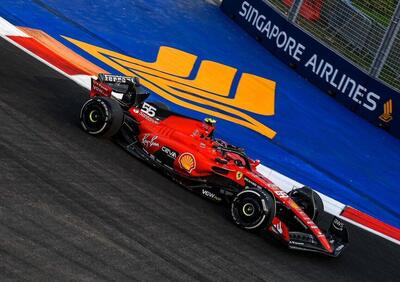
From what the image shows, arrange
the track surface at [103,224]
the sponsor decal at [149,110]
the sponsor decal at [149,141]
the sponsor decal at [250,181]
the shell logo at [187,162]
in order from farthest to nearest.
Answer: the sponsor decal at [149,110] → the sponsor decal at [149,141] → the shell logo at [187,162] → the sponsor decal at [250,181] → the track surface at [103,224]

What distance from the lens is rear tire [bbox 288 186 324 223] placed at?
941 centimetres

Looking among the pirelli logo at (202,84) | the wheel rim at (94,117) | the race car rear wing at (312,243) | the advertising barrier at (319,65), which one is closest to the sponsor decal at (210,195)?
the race car rear wing at (312,243)

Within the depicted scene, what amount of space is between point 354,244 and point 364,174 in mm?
3292

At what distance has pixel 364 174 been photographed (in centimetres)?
→ 1283

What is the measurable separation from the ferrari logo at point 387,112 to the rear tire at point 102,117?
786 centimetres

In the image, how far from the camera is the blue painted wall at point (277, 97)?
40.1ft

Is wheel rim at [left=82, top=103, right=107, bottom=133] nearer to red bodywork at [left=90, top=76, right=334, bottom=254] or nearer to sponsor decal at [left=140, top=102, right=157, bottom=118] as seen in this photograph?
red bodywork at [left=90, top=76, right=334, bottom=254]

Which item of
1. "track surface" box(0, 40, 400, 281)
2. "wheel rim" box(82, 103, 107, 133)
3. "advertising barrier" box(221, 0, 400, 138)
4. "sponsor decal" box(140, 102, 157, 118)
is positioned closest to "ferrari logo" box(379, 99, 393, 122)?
"advertising barrier" box(221, 0, 400, 138)

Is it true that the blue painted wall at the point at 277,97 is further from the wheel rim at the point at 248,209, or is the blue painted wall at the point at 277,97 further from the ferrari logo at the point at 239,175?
the wheel rim at the point at 248,209

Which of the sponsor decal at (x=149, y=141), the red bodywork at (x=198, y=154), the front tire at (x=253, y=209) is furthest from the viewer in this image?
the sponsor decal at (x=149, y=141)

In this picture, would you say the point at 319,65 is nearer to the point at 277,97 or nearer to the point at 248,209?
the point at 277,97

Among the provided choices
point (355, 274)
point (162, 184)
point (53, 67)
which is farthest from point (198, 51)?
point (355, 274)

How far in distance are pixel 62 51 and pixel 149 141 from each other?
A: 15.2ft

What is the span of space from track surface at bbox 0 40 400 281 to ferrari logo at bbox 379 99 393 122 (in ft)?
17.4
